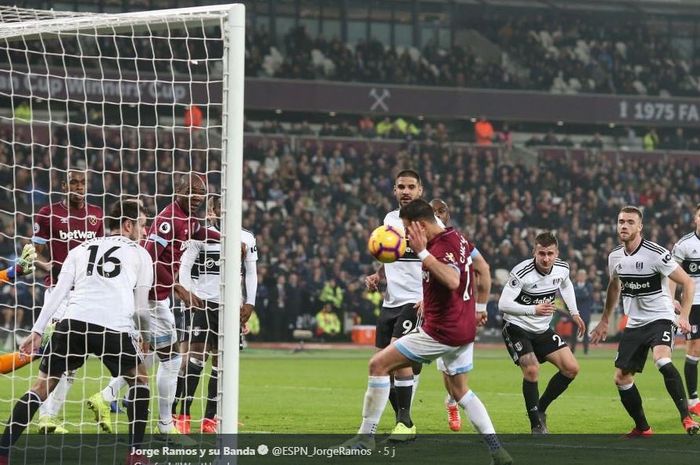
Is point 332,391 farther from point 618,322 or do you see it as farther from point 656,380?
point 618,322

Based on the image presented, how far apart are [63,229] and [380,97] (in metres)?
29.9

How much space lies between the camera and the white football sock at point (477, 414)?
344 inches

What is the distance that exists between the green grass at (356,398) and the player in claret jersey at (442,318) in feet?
6.05

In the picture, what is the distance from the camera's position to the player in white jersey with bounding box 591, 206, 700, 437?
37.8 ft

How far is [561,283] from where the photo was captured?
12.3 m

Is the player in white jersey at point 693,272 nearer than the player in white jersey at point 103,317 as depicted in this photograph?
No

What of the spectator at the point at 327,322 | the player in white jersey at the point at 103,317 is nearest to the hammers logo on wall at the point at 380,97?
the spectator at the point at 327,322

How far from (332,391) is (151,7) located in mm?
24074

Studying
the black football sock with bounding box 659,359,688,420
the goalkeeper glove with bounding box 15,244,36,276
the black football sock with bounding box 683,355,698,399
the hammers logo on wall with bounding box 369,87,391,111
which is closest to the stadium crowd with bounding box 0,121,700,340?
the hammers logo on wall with bounding box 369,87,391,111

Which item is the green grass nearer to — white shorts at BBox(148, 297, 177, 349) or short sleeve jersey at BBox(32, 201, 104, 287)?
white shorts at BBox(148, 297, 177, 349)

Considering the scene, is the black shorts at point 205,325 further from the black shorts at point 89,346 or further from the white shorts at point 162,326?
the black shorts at point 89,346

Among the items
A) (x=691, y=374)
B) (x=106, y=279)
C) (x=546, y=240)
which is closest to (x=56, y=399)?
(x=106, y=279)

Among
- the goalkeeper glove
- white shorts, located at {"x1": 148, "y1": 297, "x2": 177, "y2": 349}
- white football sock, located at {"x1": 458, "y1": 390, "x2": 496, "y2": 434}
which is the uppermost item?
the goalkeeper glove

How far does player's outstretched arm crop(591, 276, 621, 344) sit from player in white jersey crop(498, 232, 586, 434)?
193mm
